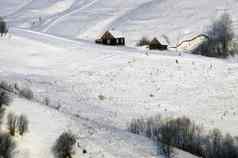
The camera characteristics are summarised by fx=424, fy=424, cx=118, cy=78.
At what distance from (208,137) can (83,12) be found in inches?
4866

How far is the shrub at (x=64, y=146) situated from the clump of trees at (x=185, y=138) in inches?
172

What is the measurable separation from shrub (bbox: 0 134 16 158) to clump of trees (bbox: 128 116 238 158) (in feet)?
22.0

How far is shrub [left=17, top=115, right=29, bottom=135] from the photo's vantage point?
57.8ft

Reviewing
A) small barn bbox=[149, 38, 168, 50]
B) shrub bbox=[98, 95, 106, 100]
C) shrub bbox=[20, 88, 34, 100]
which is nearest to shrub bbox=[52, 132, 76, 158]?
shrub bbox=[20, 88, 34, 100]

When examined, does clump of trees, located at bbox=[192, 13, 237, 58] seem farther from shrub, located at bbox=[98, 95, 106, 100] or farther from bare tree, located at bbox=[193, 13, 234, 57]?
shrub, located at bbox=[98, 95, 106, 100]

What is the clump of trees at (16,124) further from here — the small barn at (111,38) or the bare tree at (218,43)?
the bare tree at (218,43)

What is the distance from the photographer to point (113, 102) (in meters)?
34.7

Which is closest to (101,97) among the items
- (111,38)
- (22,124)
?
(22,124)

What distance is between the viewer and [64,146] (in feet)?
55.6

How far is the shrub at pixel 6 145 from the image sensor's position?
53.2 feet

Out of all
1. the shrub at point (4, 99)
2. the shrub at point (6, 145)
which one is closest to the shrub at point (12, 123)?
the shrub at point (6, 145)

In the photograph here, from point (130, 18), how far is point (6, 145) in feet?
357

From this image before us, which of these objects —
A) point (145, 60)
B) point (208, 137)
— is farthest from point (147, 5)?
point (208, 137)

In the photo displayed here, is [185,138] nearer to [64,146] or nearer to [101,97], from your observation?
[64,146]
